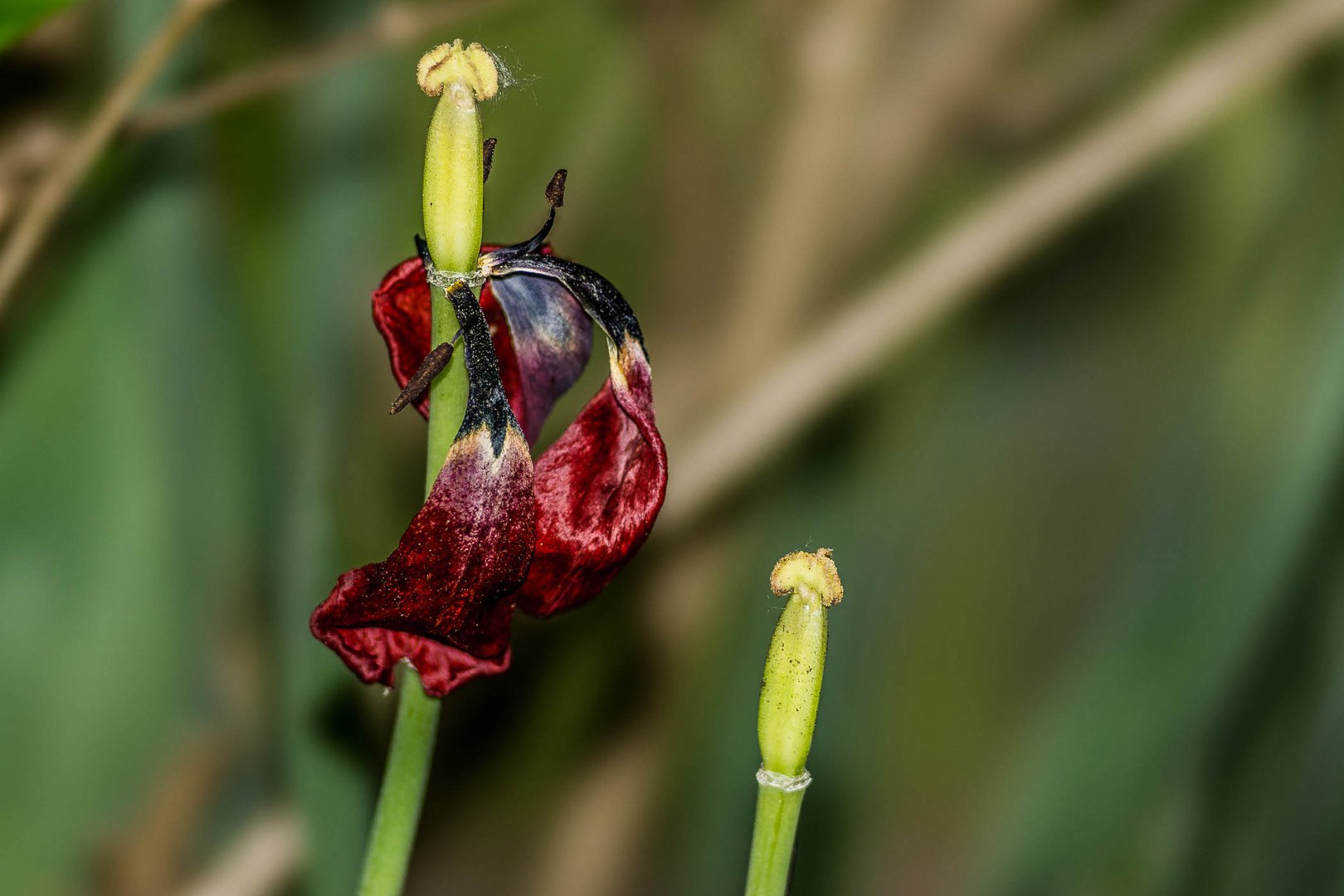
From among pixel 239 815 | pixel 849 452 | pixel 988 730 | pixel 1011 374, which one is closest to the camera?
pixel 239 815

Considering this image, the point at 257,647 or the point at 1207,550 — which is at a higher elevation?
the point at 1207,550

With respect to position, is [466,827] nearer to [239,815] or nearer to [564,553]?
[239,815]

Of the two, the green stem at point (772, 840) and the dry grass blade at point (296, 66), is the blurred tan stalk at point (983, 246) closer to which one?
the dry grass blade at point (296, 66)

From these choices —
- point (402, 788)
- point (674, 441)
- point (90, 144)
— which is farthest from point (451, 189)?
point (674, 441)

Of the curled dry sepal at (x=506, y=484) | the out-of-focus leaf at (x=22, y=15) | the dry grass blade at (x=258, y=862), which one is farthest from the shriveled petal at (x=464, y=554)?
the dry grass blade at (x=258, y=862)

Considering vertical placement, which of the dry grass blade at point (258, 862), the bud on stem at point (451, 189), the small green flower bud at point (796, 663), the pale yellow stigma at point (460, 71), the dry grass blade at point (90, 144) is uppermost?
the dry grass blade at point (90, 144)

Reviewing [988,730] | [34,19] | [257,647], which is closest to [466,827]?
[257,647]
